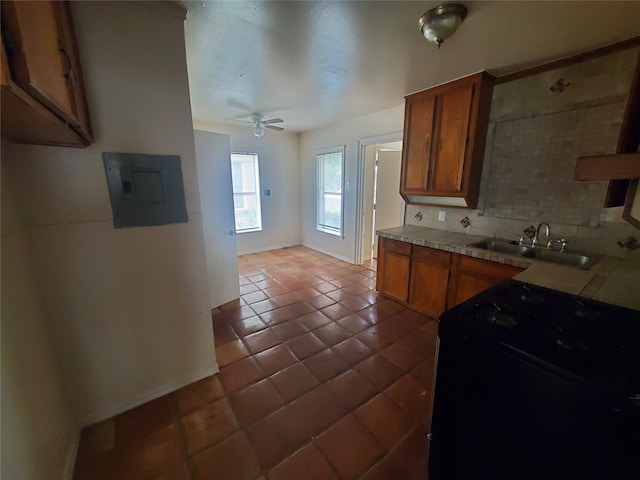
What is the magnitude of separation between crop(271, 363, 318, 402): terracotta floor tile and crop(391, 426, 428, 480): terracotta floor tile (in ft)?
2.12

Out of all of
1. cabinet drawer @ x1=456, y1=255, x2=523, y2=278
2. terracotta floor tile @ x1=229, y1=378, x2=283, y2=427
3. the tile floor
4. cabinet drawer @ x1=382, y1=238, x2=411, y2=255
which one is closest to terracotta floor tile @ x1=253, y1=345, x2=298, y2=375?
the tile floor

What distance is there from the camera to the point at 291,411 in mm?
1604

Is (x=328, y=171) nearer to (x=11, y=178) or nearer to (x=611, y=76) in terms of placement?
(x=611, y=76)

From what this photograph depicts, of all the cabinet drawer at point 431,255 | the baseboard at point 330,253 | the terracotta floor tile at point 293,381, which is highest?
the cabinet drawer at point 431,255

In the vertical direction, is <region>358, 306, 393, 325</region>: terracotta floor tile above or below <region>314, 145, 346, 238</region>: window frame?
below

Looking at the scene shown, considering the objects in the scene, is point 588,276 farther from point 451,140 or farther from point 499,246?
point 451,140

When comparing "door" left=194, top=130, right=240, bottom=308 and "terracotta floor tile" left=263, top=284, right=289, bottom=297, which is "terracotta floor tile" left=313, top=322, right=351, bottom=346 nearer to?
"terracotta floor tile" left=263, top=284, right=289, bottom=297

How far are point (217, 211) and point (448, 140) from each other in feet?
8.00

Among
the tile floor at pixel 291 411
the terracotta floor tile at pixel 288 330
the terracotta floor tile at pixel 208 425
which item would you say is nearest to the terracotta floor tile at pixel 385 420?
the tile floor at pixel 291 411

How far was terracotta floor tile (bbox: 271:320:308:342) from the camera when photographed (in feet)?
7.75

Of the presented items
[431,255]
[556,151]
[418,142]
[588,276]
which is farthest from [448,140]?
[588,276]

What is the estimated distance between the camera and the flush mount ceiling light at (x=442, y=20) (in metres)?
1.39

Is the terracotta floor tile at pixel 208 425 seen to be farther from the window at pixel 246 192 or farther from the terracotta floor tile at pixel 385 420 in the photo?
the window at pixel 246 192

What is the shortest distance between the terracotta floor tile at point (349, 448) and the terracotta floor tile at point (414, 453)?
10cm
